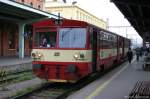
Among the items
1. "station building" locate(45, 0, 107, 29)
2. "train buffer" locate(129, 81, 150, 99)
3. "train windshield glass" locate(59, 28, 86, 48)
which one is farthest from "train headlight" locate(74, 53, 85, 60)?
"station building" locate(45, 0, 107, 29)

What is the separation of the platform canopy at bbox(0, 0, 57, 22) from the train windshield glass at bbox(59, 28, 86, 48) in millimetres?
14140

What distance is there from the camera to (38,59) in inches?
613

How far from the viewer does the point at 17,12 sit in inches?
1348

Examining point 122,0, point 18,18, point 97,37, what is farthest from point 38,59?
point 18,18

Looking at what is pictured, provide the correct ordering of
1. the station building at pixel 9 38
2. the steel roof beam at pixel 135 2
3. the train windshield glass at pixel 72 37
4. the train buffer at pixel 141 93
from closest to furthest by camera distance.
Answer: the train buffer at pixel 141 93, the train windshield glass at pixel 72 37, the steel roof beam at pixel 135 2, the station building at pixel 9 38

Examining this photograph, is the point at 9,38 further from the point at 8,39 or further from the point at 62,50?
the point at 62,50

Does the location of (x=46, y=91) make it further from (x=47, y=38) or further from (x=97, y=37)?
(x=97, y=37)

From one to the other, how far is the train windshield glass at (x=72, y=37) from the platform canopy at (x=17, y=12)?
1414 cm

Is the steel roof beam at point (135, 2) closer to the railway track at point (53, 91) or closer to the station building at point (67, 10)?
the railway track at point (53, 91)

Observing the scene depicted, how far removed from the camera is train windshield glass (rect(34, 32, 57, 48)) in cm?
1553

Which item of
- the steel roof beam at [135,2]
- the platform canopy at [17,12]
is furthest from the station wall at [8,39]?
the steel roof beam at [135,2]

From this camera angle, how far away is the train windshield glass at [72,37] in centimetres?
1530

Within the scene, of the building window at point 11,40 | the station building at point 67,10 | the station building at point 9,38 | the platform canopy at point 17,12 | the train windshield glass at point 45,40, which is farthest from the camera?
the station building at point 67,10

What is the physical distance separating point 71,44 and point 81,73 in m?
1.17
